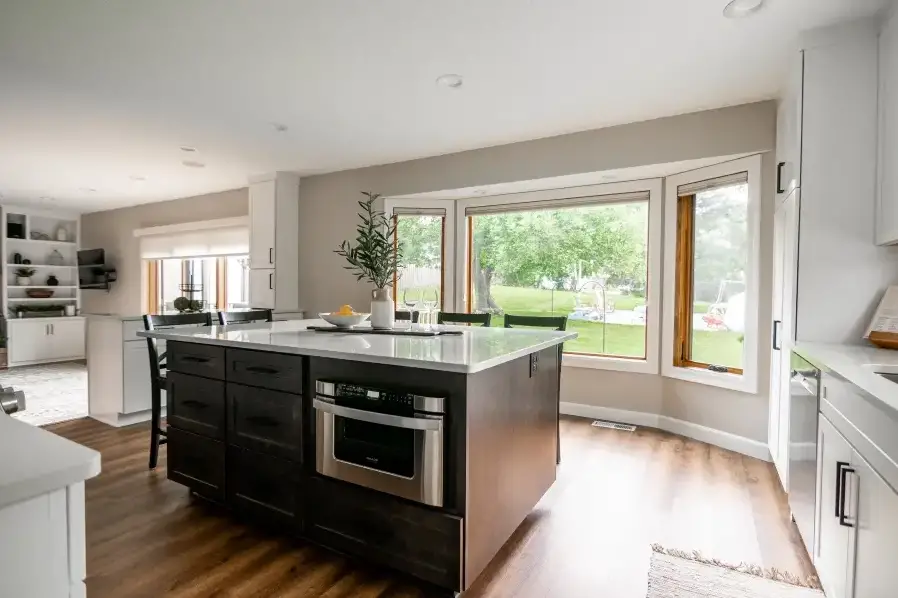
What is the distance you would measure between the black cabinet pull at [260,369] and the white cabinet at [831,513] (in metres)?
2.18

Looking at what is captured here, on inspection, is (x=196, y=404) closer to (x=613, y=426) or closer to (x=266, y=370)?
(x=266, y=370)

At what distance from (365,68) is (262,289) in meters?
3.36

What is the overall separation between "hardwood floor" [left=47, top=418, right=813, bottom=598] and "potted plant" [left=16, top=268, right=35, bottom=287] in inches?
252

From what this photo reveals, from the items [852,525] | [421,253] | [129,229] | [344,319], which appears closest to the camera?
[852,525]

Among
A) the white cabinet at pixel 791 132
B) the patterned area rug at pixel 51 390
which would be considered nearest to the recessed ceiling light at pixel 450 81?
the white cabinet at pixel 791 132

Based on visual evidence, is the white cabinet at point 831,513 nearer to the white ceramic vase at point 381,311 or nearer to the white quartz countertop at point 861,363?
the white quartz countertop at point 861,363

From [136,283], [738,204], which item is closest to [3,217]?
[136,283]

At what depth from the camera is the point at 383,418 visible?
1823mm

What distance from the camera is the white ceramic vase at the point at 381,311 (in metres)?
2.78

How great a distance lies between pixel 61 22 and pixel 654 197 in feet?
13.1

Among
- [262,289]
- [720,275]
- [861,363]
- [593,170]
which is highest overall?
[593,170]

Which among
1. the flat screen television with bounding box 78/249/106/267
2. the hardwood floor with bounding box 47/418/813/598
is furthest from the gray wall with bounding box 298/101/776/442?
the flat screen television with bounding box 78/249/106/267

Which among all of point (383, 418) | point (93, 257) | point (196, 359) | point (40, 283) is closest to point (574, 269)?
point (383, 418)

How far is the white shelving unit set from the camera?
7324 mm
